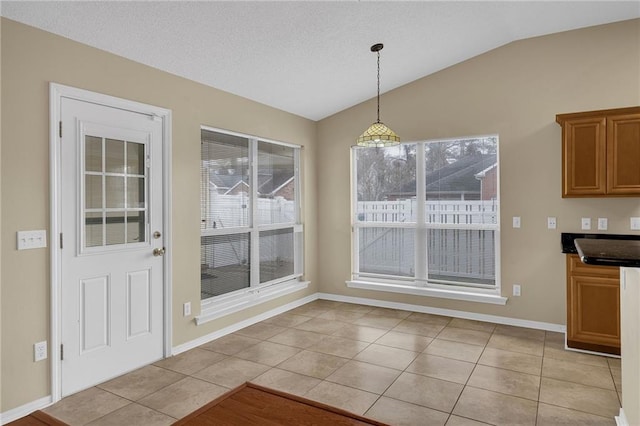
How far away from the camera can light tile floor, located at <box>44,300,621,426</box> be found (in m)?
2.63

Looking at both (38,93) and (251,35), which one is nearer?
(38,93)

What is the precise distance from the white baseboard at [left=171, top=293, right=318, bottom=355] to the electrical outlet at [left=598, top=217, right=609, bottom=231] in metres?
3.61

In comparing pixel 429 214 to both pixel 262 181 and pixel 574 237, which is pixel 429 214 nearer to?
pixel 574 237

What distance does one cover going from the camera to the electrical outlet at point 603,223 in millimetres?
3967

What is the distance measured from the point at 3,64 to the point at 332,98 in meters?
3.42

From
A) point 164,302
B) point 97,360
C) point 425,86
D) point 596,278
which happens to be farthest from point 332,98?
point 97,360

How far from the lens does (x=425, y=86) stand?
4.95m

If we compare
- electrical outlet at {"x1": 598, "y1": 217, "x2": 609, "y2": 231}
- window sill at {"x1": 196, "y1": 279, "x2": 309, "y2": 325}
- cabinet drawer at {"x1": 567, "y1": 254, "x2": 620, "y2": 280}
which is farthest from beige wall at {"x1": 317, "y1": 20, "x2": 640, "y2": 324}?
window sill at {"x1": 196, "y1": 279, "x2": 309, "y2": 325}

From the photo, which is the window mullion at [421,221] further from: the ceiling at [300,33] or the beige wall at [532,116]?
the ceiling at [300,33]

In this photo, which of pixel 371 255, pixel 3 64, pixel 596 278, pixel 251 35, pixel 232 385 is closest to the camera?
pixel 3 64

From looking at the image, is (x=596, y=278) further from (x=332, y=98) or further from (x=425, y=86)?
(x=332, y=98)

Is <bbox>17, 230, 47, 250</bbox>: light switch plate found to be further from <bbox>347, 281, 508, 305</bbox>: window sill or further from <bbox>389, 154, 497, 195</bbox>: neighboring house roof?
<bbox>389, 154, 497, 195</bbox>: neighboring house roof

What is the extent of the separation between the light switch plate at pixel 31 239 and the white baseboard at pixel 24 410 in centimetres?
106

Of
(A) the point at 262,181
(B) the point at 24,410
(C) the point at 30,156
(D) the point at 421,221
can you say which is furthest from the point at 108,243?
(D) the point at 421,221
